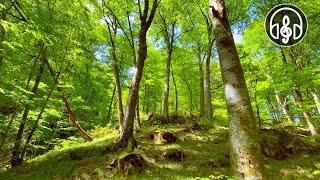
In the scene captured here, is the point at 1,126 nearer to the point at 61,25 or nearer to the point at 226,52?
the point at 61,25

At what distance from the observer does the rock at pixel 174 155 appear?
13109 mm

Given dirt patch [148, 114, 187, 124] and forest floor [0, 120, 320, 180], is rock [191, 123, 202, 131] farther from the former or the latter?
dirt patch [148, 114, 187, 124]

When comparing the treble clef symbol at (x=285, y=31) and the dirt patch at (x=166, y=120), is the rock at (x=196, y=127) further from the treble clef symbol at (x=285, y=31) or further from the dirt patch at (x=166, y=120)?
the treble clef symbol at (x=285, y=31)

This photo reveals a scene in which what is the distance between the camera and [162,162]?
42.3ft

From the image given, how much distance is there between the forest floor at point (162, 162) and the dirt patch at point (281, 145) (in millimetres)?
231

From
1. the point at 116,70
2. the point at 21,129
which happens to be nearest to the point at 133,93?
the point at 116,70

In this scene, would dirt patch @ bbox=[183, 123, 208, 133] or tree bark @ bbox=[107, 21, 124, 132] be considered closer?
tree bark @ bbox=[107, 21, 124, 132]

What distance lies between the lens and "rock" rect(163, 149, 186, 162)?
13109 mm

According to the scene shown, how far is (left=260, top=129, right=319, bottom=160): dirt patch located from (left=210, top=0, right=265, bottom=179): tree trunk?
37.1 feet

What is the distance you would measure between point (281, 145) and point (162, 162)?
5.41 m

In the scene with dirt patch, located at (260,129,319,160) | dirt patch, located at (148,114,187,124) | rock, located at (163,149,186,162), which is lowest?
rock, located at (163,149,186,162)

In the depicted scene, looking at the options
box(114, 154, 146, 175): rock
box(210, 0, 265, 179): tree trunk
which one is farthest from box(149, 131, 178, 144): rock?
box(210, 0, 265, 179): tree trunk

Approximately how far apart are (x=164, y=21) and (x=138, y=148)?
36.4 ft

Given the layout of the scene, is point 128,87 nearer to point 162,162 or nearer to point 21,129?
point 162,162
